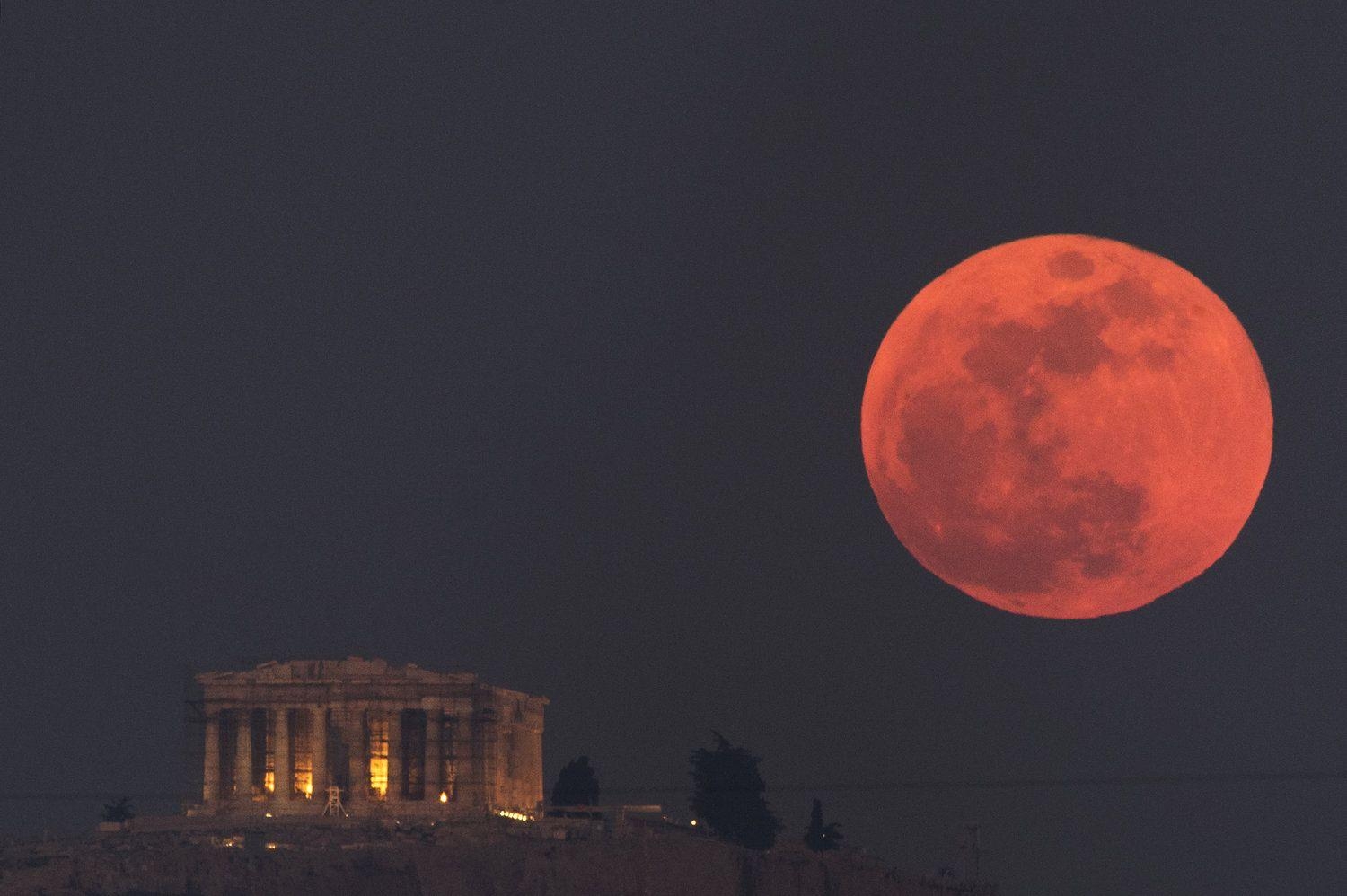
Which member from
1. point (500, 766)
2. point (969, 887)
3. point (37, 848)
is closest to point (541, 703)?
point (500, 766)

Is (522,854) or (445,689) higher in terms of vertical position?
(445,689)

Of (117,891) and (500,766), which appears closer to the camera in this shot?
(117,891)

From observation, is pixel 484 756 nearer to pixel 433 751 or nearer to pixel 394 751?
pixel 433 751

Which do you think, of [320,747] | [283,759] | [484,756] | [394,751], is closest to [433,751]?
[394,751]

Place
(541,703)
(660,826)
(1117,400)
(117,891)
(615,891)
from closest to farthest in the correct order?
(1117,400) → (117,891) → (615,891) → (660,826) → (541,703)

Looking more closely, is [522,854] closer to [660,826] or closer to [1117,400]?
[660,826]

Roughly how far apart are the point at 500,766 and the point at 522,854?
16.6 m

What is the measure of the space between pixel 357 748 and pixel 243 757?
510 centimetres

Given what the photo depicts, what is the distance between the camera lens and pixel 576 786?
13400cm

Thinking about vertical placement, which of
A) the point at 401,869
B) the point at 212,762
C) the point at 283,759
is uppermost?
the point at 283,759

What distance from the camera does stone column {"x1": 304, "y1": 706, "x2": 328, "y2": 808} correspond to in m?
129

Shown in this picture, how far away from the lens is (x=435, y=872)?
375 feet

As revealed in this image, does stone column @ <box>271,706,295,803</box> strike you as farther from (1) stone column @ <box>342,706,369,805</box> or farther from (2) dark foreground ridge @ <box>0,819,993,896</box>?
(2) dark foreground ridge @ <box>0,819,993,896</box>

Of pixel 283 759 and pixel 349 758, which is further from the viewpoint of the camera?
pixel 349 758
